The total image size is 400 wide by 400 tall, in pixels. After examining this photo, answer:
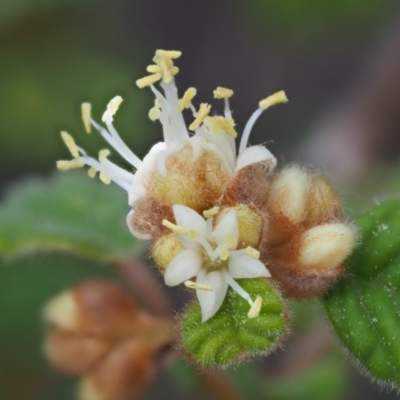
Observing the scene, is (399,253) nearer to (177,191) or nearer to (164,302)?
(177,191)

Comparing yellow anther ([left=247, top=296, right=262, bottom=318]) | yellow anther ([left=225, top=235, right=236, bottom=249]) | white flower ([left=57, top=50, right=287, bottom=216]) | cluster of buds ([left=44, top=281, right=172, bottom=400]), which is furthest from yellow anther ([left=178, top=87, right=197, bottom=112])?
cluster of buds ([left=44, top=281, right=172, bottom=400])

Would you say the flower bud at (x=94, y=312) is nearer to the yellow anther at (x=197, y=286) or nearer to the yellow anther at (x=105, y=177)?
the yellow anther at (x=105, y=177)

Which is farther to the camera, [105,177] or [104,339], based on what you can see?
[104,339]

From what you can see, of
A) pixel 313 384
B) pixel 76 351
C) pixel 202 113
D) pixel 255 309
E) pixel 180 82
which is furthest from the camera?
pixel 180 82

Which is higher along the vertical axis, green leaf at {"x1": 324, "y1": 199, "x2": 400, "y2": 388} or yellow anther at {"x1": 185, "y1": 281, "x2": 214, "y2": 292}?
yellow anther at {"x1": 185, "y1": 281, "x2": 214, "y2": 292}

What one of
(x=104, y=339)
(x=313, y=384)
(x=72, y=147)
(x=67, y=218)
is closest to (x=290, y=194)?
(x=72, y=147)

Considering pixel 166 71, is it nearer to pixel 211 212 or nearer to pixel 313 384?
pixel 211 212

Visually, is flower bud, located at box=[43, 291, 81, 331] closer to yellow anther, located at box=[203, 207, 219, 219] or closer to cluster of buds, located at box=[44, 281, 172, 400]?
cluster of buds, located at box=[44, 281, 172, 400]
